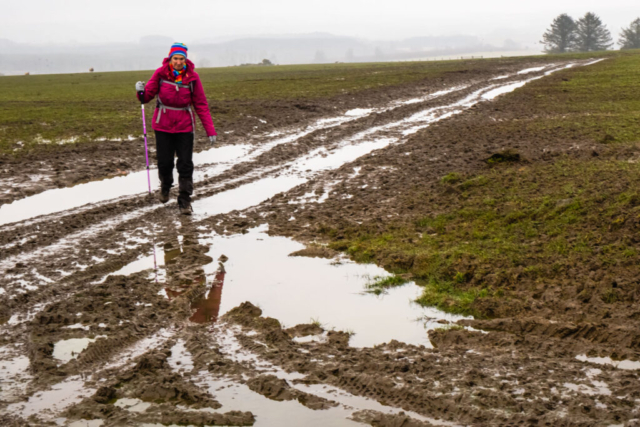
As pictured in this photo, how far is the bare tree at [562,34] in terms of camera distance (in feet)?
469

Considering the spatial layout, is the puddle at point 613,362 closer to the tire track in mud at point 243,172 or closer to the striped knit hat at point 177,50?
the tire track in mud at point 243,172

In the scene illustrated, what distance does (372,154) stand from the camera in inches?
620

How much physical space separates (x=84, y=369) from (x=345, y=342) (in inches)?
85.0

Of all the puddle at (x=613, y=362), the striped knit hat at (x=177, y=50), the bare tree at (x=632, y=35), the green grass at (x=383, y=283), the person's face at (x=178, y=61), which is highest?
the bare tree at (x=632, y=35)

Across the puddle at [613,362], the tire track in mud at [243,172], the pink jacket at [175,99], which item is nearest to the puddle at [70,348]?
the tire track in mud at [243,172]

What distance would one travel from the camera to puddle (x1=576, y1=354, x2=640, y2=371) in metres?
5.19

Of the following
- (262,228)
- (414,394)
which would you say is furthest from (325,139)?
(414,394)

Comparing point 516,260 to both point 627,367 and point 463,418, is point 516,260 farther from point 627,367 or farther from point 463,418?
point 463,418

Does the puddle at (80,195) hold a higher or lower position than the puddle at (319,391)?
higher

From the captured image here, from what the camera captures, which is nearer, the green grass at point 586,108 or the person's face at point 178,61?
the person's face at point 178,61

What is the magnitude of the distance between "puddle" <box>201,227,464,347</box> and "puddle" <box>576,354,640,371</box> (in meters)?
1.28

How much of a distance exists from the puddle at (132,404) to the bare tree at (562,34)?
15280 centimetres

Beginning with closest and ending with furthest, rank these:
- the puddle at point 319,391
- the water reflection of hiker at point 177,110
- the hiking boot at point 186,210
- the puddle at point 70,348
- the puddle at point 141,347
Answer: the puddle at point 319,391 → the puddle at point 141,347 → the puddle at point 70,348 → the water reflection of hiker at point 177,110 → the hiking boot at point 186,210

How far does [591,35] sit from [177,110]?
148 metres
